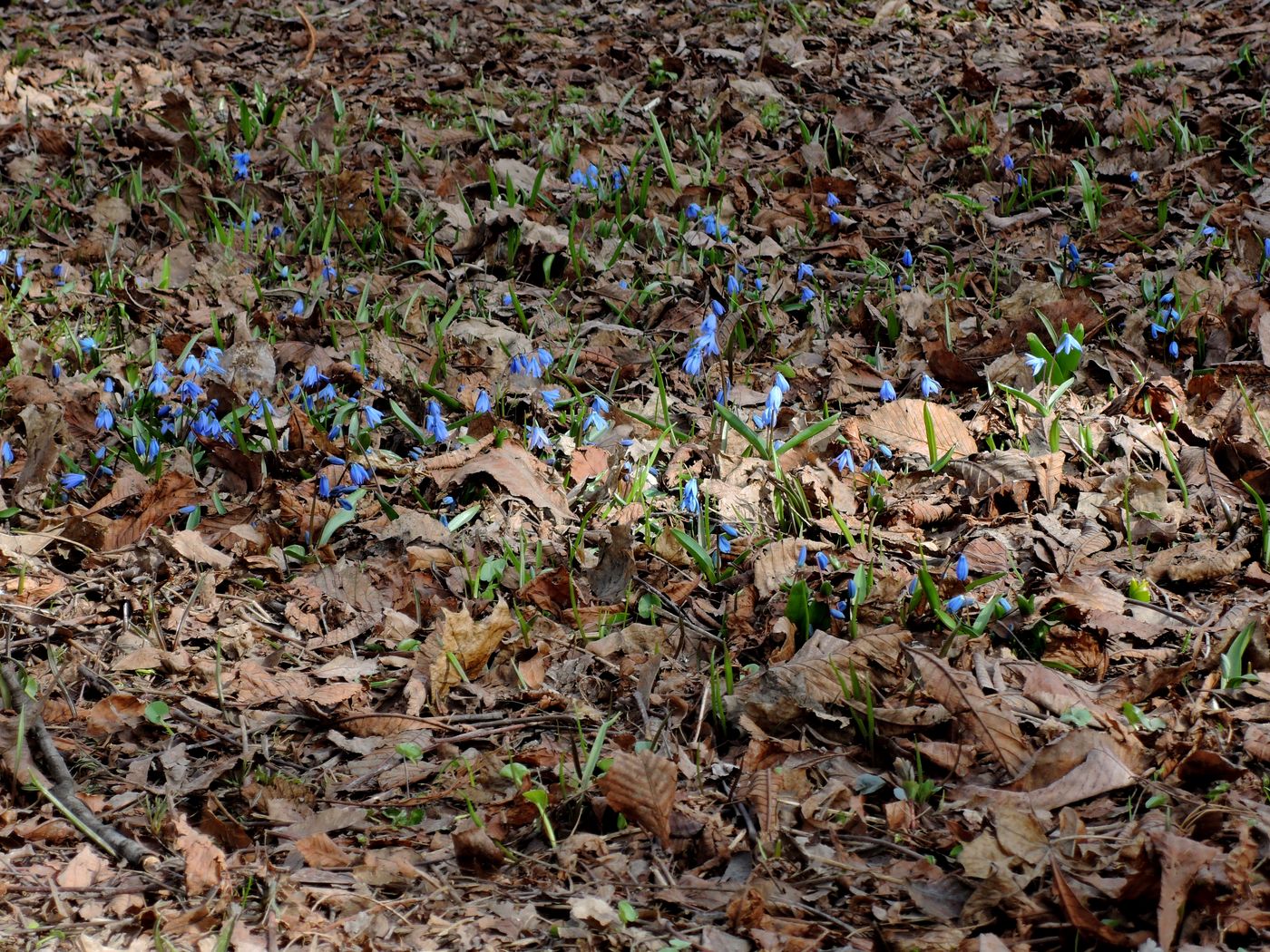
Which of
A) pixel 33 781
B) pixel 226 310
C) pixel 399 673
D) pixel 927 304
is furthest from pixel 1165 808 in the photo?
pixel 226 310

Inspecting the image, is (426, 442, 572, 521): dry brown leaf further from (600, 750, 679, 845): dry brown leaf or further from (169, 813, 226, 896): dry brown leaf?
(169, 813, 226, 896): dry brown leaf

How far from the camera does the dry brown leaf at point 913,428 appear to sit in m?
3.33

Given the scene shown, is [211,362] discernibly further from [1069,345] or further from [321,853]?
[1069,345]

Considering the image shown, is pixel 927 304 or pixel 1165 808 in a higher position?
pixel 927 304

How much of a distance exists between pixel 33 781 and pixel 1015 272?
11.8 feet

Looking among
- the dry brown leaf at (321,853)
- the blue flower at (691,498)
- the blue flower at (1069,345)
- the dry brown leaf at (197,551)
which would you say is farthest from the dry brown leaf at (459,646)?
the blue flower at (1069,345)

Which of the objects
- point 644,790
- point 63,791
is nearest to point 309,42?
point 63,791

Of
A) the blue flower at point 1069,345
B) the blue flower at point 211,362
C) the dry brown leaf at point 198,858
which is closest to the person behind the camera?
the dry brown leaf at point 198,858

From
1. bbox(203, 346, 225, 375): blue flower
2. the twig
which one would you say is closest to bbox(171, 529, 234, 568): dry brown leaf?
bbox(203, 346, 225, 375): blue flower

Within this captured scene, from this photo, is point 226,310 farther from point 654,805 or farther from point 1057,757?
point 1057,757

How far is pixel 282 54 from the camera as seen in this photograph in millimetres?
6828

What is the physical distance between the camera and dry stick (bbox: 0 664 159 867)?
213 cm

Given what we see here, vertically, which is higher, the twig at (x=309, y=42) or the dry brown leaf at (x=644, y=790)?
the twig at (x=309, y=42)

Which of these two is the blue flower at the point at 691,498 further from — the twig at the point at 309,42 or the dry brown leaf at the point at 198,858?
the twig at the point at 309,42
